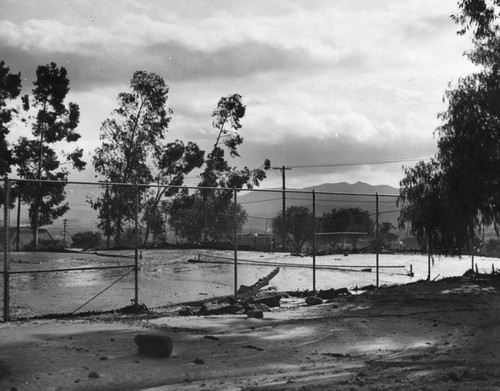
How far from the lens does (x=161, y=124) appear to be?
44.4 m

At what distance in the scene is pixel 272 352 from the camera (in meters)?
7.22

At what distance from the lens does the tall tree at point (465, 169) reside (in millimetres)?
14938

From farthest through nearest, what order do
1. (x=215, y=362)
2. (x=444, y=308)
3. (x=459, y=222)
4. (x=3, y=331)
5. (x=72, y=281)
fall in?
(x=72, y=281)
(x=459, y=222)
(x=444, y=308)
(x=3, y=331)
(x=215, y=362)

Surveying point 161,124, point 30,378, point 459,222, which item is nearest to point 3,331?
point 30,378

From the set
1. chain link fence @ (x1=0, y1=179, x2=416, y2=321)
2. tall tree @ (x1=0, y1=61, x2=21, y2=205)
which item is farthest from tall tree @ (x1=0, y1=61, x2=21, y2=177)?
chain link fence @ (x1=0, y1=179, x2=416, y2=321)

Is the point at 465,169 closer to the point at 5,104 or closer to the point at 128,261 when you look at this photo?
the point at 128,261

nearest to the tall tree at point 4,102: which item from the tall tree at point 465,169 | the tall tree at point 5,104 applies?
the tall tree at point 5,104

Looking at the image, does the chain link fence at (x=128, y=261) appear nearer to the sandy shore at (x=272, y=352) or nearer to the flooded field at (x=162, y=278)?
the flooded field at (x=162, y=278)

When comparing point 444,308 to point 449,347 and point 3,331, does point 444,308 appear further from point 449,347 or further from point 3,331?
point 3,331

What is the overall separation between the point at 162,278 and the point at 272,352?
1038cm

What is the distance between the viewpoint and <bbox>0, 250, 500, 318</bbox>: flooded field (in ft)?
40.9

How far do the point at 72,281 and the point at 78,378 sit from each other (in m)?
11.2

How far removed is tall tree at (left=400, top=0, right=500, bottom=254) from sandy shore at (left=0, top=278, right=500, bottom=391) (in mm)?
4830

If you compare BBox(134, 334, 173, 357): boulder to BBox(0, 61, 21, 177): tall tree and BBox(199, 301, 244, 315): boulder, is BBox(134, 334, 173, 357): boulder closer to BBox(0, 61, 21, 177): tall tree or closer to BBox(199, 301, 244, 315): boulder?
BBox(199, 301, 244, 315): boulder
